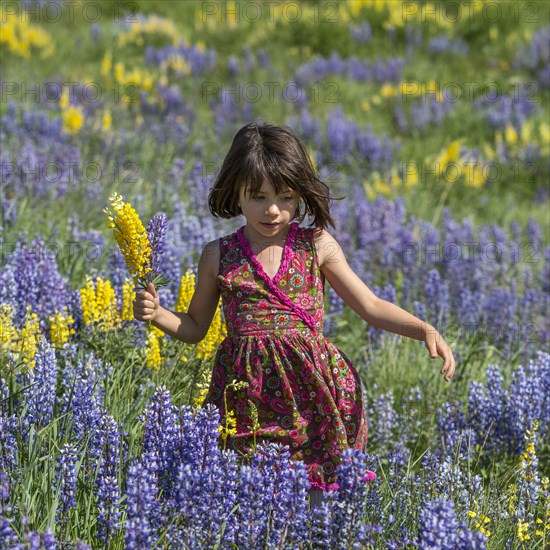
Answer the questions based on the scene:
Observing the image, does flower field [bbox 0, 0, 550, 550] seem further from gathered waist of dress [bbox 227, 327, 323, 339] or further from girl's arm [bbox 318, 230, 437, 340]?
girl's arm [bbox 318, 230, 437, 340]

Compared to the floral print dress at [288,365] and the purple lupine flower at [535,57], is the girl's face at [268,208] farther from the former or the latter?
the purple lupine flower at [535,57]

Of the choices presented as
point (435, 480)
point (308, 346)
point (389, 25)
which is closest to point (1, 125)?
point (308, 346)

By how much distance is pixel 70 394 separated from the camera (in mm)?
3064

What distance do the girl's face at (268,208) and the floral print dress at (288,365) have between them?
0.42 feet

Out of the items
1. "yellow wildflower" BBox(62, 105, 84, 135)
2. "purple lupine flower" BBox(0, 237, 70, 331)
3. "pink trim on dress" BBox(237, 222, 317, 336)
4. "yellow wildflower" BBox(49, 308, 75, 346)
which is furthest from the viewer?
"yellow wildflower" BBox(62, 105, 84, 135)

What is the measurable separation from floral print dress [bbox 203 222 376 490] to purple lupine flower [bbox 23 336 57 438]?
21.0 inches

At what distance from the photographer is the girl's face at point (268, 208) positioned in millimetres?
3027

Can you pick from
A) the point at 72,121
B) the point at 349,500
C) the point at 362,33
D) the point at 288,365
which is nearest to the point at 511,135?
the point at 362,33

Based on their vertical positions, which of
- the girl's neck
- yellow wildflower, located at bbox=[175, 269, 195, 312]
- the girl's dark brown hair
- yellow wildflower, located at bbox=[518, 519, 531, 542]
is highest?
the girl's dark brown hair

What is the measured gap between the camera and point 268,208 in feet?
9.90

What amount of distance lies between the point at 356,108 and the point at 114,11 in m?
5.47

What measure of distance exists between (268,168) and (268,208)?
0.13 meters

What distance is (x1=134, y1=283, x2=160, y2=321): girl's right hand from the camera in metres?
2.84

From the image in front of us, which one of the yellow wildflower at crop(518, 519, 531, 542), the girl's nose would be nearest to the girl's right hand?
the girl's nose
